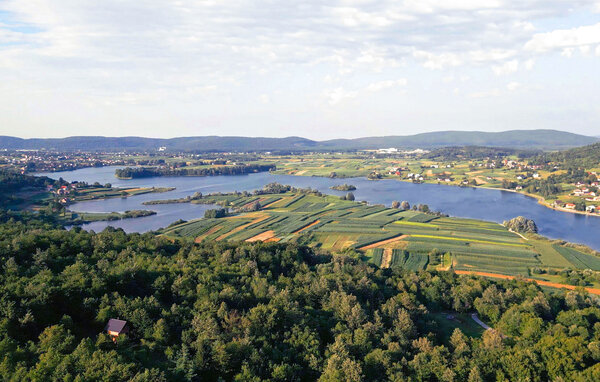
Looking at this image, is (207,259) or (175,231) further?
(175,231)

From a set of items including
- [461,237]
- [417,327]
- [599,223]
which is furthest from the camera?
[599,223]

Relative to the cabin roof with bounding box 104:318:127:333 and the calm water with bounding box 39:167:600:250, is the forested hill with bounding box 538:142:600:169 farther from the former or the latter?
the cabin roof with bounding box 104:318:127:333

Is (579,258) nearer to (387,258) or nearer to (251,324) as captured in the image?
(387,258)

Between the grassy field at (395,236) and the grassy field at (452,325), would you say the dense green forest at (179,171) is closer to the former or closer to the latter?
the grassy field at (395,236)

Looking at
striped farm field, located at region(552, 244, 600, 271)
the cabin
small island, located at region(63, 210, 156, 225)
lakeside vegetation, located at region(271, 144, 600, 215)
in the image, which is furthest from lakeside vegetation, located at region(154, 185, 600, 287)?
lakeside vegetation, located at region(271, 144, 600, 215)

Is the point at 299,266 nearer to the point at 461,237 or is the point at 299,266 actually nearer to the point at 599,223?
the point at 461,237

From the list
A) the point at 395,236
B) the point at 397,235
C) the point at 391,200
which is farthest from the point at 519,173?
the point at 395,236

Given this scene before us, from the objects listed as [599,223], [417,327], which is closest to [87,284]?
[417,327]
